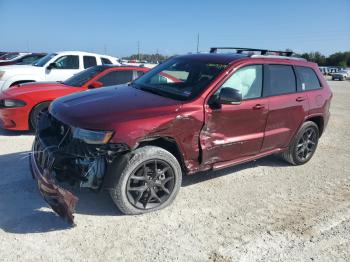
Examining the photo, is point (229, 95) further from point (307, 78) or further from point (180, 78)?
point (307, 78)

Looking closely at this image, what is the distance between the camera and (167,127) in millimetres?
3873

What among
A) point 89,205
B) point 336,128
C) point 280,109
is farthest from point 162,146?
point 336,128

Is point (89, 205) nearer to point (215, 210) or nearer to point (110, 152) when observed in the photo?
point (110, 152)

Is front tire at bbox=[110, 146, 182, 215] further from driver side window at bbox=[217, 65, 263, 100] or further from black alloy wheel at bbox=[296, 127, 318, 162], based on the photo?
black alloy wheel at bbox=[296, 127, 318, 162]

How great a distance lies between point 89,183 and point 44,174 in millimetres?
453

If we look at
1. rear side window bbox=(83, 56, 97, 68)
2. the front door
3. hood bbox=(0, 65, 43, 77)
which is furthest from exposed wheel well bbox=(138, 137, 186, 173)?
rear side window bbox=(83, 56, 97, 68)

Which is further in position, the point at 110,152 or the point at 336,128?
the point at 336,128

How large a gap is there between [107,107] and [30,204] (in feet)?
4.71

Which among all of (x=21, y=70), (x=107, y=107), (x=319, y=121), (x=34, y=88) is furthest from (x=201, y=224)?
(x=21, y=70)

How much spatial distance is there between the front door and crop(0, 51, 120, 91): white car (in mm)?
6879

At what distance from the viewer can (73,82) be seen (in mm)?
7711

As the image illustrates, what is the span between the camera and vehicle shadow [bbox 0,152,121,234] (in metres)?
3.60

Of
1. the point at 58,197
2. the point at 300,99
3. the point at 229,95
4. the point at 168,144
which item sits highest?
the point at 229,95

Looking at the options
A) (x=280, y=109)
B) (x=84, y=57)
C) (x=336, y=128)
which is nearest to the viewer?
(x=280, y=109)
